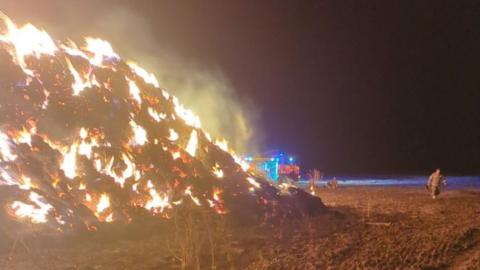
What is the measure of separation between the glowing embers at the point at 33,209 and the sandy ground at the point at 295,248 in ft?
3.13

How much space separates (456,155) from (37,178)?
302ft

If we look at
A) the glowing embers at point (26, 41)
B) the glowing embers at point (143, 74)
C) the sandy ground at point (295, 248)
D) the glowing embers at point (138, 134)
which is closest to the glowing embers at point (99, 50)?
the glowing embers at point (143, 74)

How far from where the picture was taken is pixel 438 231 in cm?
1500

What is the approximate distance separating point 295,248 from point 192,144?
808 centimetres

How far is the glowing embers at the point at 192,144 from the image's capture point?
19.9 metres

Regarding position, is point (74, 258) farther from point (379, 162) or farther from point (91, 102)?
point (379, 162)

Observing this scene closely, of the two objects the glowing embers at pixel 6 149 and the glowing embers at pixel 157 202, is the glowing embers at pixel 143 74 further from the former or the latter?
the glowing embers at pixel 6 149

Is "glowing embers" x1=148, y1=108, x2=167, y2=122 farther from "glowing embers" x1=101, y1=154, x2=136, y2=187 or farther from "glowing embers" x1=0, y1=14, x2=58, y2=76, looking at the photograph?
"glowing embers" x1=0, y1=14, x2=58, y2=76

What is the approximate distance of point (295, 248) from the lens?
13.2 metres

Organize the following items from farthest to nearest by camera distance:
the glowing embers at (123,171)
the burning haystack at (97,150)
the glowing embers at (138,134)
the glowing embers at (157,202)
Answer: the glowing embers at (138,134) < the glowing embers at (157,202) < the glowing embers at (123,171) < the burning haystack at (97,150)

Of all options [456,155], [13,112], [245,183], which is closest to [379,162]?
[456,155]

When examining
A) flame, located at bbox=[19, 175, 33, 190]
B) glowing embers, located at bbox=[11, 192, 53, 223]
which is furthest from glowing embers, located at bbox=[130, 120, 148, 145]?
glowing embers, located at bbox=[11, 192, 53, 223]

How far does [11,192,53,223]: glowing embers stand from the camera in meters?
14.4

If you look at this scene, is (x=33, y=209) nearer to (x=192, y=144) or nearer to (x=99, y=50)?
(x=192, y=144)
